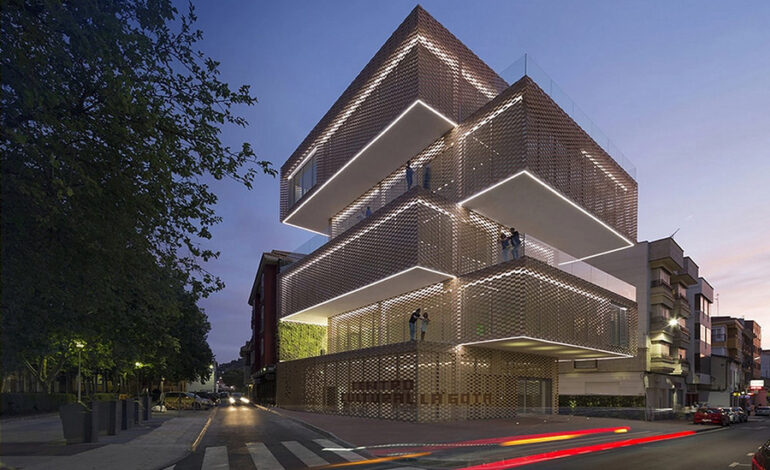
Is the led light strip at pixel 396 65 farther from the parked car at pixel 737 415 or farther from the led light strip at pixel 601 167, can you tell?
the parked car at pixel 737 415

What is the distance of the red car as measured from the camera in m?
38.1

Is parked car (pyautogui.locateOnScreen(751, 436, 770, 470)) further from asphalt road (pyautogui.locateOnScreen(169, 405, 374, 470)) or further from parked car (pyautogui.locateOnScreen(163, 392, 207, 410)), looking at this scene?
parked car (pyautogui.locateOnScreen(163, 392, 207, 410))

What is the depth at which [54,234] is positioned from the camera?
10.3 m

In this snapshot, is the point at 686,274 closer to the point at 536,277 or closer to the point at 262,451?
the point at 536,277

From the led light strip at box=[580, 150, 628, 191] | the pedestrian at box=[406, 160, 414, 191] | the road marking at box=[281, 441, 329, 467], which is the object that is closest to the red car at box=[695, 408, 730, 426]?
the led light strip at box=[580, 150, 628, 191]

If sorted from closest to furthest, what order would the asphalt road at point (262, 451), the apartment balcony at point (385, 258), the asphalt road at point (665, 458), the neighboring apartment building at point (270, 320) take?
the asphalt road at point (262, 451) < the asphalt road at point (665, 458) < the apartment balcony at point (385, 258) < the neighboring apartment building at point (270, 320)

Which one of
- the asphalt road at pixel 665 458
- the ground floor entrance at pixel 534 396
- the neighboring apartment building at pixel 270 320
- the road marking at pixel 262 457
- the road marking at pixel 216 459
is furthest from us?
the neighboring apartment building at pixel 270 320

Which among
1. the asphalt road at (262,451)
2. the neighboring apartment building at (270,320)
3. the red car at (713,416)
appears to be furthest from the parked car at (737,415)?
the neighboring apartment building at (270,320)

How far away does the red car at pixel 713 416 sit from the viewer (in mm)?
38138

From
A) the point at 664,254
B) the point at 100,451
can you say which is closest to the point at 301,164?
the point at 664,254

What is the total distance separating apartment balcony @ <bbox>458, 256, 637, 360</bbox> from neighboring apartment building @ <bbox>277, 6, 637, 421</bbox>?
92 mm

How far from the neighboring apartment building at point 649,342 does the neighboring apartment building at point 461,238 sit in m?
10.7

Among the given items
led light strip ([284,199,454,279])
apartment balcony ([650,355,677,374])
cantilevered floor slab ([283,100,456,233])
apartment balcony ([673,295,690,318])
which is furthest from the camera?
apartment balcony ([673,295,690,318])

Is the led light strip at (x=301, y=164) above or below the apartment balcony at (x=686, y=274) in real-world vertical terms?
above
